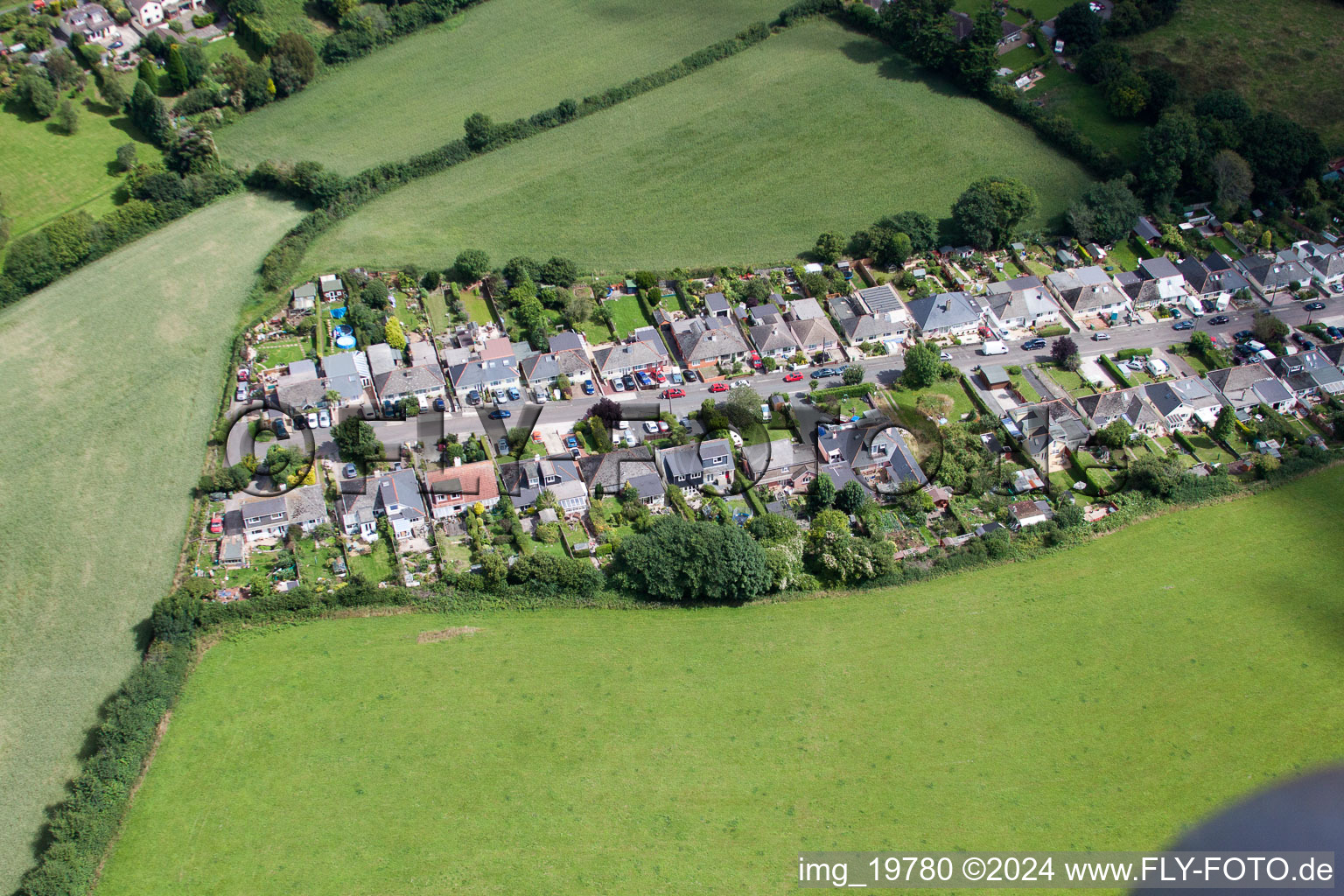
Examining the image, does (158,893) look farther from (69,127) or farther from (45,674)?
(69,127)

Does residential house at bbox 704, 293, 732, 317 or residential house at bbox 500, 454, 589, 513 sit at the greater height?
residential house at bbox 704, 293, 732, 317

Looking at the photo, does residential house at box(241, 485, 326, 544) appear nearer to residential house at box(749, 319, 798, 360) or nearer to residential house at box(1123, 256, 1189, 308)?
residential house at box(749, 319, 798, 360)

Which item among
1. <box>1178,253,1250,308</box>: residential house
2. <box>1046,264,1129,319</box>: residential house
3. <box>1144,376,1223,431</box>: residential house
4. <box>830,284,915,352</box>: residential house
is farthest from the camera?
<box>1178,253,1250,308</box>: residential house

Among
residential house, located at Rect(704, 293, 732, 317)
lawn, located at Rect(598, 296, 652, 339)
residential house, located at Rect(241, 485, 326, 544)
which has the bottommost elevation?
residential house, located at Rect(704, 293, 732, 317)

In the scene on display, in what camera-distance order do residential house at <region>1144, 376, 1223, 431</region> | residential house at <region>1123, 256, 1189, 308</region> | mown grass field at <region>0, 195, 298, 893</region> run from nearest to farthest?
1. mown grass field at <region>0, 195, 298, 893</region>
2. residential house at <region>1144, 376, 1223, 431</region>
3. residential house at <region>1123, 256, 1189, 308</region>

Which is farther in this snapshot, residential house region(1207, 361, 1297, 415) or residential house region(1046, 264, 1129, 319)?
residential house region(1046, 264, 1129, 319)

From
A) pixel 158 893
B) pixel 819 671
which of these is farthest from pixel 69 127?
pixel 819 671

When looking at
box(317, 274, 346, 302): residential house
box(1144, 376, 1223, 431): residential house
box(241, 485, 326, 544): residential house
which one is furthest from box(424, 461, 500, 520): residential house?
box(1144, 376, 1223, 431): residential house
